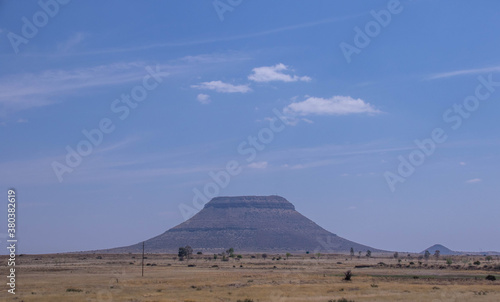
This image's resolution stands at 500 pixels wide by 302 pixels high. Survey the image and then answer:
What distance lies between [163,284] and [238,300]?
1790 centimetres

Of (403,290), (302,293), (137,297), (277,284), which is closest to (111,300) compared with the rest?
(137,297)

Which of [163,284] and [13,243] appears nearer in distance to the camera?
[13,243]

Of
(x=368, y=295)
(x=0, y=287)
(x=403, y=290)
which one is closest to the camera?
(x=368, y=295)

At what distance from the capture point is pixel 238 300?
130 ft

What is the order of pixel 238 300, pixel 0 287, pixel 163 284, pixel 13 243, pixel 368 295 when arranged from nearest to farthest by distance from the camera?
Result: pixel 13 243, pixel 238 300, pixel 368 295, pixel 0 287, pixel 163 284

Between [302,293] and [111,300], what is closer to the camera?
[111,300]

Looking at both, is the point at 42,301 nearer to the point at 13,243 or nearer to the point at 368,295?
the point at 13,243

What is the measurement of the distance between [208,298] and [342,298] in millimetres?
9976

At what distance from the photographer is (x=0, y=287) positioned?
168 feet

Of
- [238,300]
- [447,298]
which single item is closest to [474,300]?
[447,298]

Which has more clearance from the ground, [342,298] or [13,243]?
[13,243]

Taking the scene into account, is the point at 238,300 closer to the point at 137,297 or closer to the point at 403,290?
the point at 137,297

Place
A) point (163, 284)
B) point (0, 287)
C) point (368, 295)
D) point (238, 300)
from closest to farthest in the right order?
point (238, 300) → point (368, 295) → point (0, 287) → point (163, 284)

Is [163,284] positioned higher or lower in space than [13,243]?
lower
